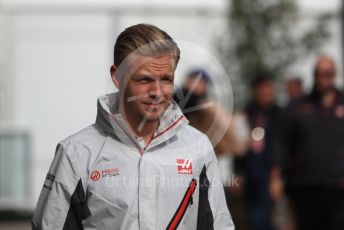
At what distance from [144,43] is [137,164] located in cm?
49

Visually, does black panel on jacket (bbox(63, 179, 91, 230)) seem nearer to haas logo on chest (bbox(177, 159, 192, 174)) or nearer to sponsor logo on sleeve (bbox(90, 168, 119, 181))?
sponsor logo on sleeve (bbox(90, 168, 119, 181))

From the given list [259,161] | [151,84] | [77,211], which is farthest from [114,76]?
[259,161]

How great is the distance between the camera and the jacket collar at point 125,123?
4332mm

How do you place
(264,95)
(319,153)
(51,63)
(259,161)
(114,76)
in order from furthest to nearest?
(51,63)
(264,95)
(259,161)
(319,153)
(114,76)

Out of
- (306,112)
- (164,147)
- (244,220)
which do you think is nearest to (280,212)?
(244,220)

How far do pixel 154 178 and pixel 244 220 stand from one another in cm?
919

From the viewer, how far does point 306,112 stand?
9.80m

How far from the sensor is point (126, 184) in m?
4.24

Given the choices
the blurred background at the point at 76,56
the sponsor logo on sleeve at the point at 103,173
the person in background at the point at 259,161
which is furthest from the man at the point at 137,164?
the blurred background at the point at 76,56

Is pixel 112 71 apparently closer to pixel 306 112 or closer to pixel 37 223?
→ pixel 37 223

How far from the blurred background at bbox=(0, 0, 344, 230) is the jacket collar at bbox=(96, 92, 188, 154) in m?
11.5

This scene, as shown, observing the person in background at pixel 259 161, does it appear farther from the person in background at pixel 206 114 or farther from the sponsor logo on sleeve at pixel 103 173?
the sponsor logo on sleeve at pixel 103 173

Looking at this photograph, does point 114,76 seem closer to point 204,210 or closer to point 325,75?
point 204,210

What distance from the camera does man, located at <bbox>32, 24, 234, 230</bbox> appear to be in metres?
4.23
